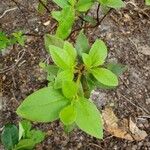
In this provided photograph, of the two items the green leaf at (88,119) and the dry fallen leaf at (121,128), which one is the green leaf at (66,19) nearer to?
the green leaf at (88,119)

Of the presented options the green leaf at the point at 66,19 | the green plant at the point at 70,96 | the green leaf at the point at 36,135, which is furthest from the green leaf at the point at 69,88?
the green leaf at the point at 36,135

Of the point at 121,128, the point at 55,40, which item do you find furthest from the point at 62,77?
the point at 121,128

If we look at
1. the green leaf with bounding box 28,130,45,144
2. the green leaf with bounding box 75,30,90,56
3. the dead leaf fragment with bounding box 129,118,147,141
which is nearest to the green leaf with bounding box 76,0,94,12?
the green leaf with bounding box 75,30,90,56

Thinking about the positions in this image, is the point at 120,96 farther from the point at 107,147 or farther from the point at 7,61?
the point at 7,61

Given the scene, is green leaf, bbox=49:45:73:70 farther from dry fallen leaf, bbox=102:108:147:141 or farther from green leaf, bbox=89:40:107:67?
dry fallen leaf, bbox=102:108:147:141

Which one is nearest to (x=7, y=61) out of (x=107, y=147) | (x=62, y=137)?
(x=62, y=137)
